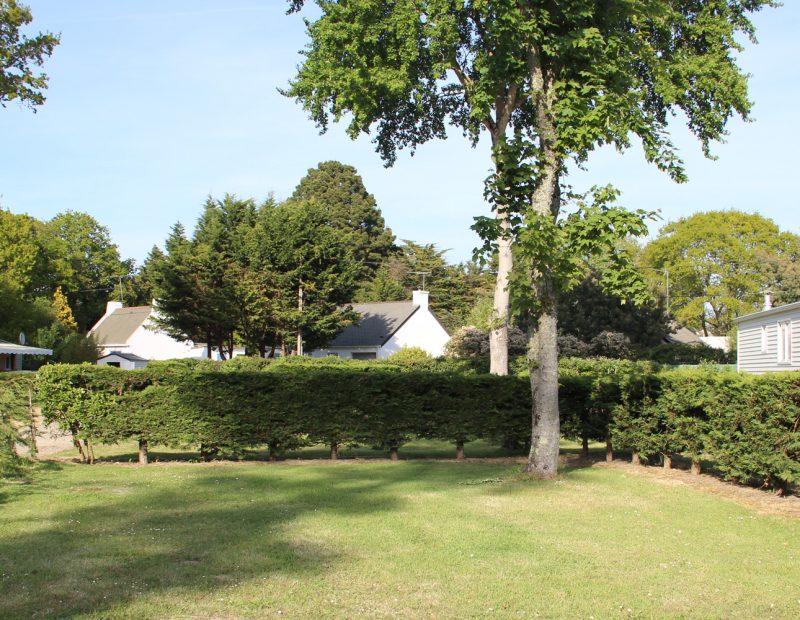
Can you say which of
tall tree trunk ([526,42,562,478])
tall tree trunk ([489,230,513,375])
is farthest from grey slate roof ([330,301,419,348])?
tall tree trunk ([526,42,562,478])

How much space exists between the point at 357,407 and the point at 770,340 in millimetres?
19065

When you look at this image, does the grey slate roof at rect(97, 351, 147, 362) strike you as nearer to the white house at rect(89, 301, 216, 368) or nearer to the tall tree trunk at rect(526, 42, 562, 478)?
the white house at rect(89, 301, 216, 368)

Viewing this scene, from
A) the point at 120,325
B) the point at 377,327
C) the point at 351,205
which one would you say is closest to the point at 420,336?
the point at 377,327

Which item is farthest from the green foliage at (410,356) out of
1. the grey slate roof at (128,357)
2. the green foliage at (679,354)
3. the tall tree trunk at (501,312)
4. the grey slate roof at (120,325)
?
the grey slate roof at (120,325)

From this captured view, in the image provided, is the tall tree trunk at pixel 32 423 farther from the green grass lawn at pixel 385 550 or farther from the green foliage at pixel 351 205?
the green foliage at pixel 351 205

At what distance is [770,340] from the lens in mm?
26219

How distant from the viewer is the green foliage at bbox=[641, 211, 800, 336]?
56.5 metres

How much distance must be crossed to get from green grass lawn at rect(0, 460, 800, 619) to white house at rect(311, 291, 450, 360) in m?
36.9

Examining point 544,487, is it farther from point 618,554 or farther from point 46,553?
point 46,553

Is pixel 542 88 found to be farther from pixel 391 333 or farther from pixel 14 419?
pixel 391 333

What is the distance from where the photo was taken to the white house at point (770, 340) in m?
23.8

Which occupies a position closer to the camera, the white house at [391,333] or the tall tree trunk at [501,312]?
the tall tree trunk at [501,312]

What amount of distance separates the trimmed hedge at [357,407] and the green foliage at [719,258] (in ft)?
144

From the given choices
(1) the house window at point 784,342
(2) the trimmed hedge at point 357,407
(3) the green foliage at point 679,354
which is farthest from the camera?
(3) the green foliage at point 679,354
